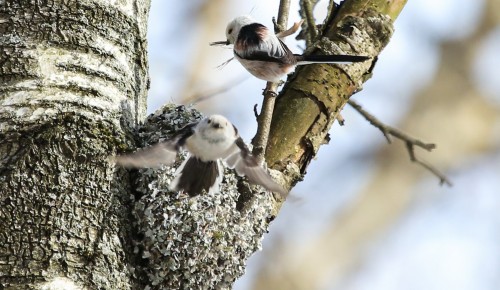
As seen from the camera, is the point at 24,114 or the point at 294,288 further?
the point at 294,288

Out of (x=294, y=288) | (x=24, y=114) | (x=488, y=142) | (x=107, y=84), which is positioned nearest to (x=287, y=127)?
(x=107, y=84)

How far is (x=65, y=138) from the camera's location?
2430mm

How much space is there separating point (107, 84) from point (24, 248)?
645 mm

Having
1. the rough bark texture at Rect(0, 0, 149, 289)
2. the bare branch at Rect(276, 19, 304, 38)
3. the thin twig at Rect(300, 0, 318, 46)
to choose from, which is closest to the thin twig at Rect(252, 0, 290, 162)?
the bare branch at Rect(276, 19, 304, 38)

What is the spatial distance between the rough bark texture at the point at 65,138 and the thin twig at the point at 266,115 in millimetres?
440

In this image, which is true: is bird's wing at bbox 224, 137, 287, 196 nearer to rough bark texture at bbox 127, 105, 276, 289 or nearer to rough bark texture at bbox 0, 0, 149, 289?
rough bark texture at bbox 127, 105, 276, 289

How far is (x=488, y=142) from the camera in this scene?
7.09 metres

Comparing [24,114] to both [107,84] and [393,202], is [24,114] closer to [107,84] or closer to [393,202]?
[107,84]

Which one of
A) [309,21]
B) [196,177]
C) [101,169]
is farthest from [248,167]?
[309,21]

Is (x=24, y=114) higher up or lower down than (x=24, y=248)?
higher up

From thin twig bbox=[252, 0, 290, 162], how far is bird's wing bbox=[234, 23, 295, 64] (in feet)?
0.37

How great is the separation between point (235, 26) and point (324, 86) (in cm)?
72

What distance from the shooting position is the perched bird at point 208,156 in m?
2.62

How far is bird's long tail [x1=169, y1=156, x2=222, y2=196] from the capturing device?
2701 mm
